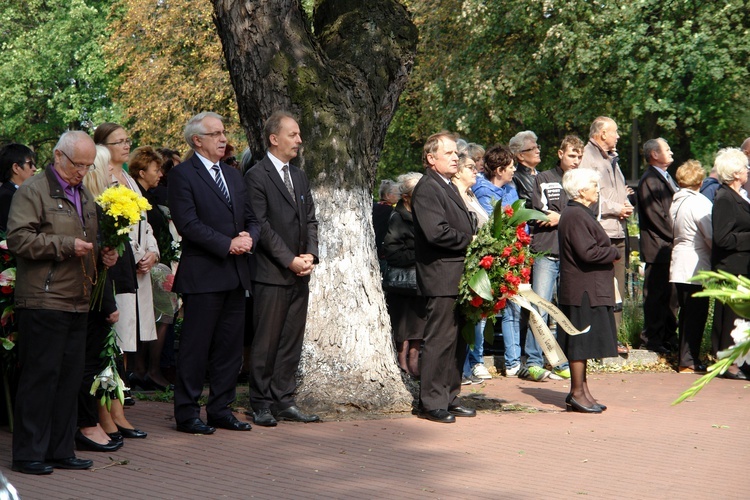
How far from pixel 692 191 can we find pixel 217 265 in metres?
6.27

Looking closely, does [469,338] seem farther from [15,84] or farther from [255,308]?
[15,84]

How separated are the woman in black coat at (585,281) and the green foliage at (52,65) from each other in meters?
32.9

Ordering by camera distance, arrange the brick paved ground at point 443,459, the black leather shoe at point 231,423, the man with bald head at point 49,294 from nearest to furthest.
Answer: the brick paved ground at point 443,459, the man with bald head at point 49,294, the black leather shoe at point 231,423

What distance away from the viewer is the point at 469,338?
8891mm

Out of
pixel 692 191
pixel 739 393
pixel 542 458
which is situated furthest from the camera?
pixel 692 191

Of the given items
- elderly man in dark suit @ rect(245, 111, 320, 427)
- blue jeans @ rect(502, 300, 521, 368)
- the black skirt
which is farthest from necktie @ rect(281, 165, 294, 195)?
blue jeans @ rect(502, 300, 521, 368)

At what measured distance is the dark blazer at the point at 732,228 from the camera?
11406mm

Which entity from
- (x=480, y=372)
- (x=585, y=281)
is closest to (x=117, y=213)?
(x=585, y=281)

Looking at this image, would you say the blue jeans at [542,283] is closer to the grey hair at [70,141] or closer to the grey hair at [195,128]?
the grey hair at [195,128]

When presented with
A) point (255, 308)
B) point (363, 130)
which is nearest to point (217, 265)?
point (255, 308)

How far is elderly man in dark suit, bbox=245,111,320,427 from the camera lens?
8.41 metres

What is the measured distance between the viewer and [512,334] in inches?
447

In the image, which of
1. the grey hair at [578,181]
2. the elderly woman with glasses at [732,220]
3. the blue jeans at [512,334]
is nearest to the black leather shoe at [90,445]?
the grey hair at [578,181]

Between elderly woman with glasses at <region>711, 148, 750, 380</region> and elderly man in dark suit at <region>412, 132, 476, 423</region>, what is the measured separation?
3865mm
